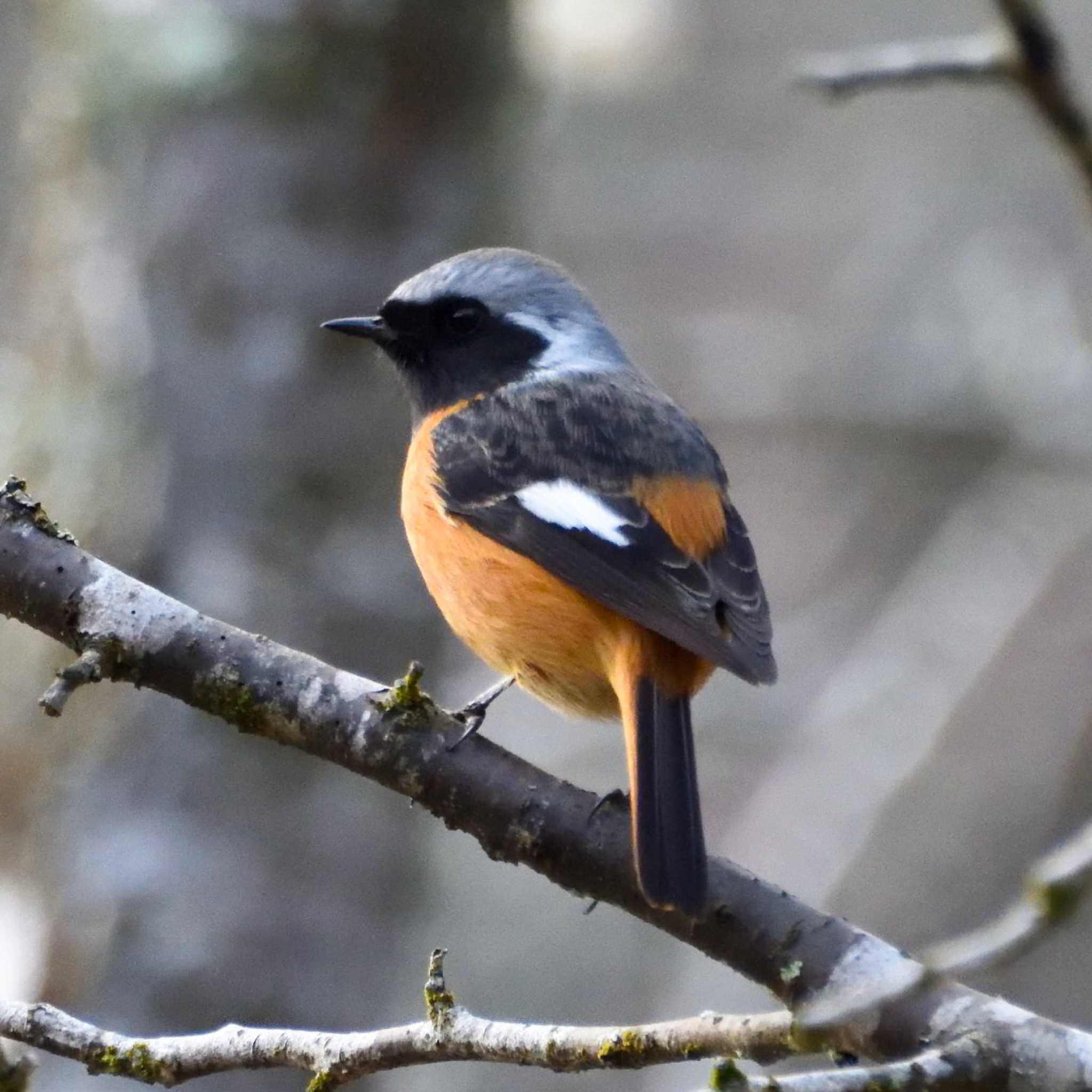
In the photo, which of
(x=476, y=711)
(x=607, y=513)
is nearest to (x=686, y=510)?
(x=607, y=513)

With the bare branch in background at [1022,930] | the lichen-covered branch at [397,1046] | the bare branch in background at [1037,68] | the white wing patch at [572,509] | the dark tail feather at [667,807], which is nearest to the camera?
the bare branch in background at [1022,930]

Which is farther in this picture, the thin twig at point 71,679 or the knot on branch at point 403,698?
the knot on branch at point 403,698

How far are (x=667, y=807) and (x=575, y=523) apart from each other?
0.92 meters

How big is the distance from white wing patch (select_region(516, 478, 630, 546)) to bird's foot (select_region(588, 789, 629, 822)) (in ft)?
2.58

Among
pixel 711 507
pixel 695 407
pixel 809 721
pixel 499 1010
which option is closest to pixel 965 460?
pixel 695 407

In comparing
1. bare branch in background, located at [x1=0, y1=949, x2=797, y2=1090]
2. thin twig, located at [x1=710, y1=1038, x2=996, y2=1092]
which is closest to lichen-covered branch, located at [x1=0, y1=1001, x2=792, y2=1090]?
bare branch in background, located at [x1=0, y1=949, x2=797, y2=1090]

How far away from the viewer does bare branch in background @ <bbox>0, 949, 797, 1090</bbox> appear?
2.36 m

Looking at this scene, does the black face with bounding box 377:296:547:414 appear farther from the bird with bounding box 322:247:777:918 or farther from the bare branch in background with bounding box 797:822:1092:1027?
the bare branch in background with bounding box 797:822:1092:1027

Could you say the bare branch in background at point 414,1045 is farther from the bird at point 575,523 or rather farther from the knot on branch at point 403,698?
the knot on branch at point 403,698

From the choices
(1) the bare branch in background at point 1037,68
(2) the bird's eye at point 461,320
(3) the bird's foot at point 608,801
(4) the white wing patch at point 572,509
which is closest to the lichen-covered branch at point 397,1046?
(3) the bird's foot at point 608,801

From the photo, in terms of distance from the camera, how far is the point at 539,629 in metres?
3.60

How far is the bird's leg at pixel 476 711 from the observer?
288 cm

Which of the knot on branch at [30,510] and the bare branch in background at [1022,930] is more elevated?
the knot on branch at [30,510]

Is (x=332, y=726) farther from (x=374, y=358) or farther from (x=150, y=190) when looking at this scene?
(x=150, y=190)
